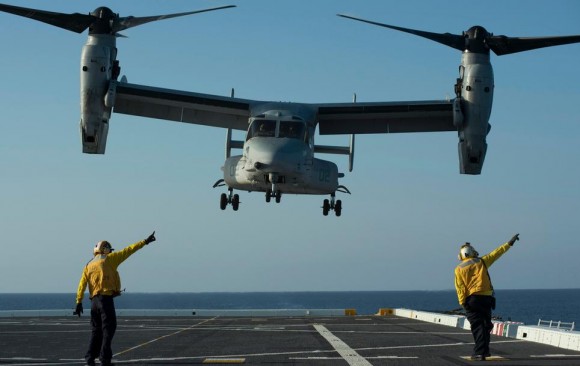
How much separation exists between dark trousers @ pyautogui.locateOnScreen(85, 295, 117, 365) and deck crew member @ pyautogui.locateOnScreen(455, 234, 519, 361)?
5221mm

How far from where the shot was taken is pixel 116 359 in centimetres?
1411

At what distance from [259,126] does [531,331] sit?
12927 mm

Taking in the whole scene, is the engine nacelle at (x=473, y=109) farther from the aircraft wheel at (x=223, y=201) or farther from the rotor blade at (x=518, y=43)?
the aircraft wheel at (x=223, y=201)

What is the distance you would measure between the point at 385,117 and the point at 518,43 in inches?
224

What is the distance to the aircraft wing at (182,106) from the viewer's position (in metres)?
31.1

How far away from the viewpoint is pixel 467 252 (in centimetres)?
1314

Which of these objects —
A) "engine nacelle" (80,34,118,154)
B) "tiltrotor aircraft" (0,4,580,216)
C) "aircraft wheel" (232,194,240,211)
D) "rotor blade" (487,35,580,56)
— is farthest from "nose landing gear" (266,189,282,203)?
"rotor blade" (487,35,580,56)

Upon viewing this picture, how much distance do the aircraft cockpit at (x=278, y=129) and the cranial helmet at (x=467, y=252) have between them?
16050 millimetres

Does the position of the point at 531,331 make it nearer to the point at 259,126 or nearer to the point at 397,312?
the point at 259,126

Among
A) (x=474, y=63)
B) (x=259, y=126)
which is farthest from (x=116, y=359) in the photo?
(x=474, y=63)

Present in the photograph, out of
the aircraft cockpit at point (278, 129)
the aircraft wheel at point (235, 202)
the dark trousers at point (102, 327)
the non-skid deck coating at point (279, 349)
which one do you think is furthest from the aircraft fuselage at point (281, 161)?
the dark trousers at point (102, 327)

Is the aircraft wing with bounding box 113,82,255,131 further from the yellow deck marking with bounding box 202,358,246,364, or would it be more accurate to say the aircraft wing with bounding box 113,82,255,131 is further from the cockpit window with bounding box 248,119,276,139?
the yellow deck marking with bounding box 202,358,246,364

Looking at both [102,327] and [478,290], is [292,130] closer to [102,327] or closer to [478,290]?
[478,290]

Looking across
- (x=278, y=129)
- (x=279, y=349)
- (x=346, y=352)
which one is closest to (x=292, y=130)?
(x=278, y=129)
